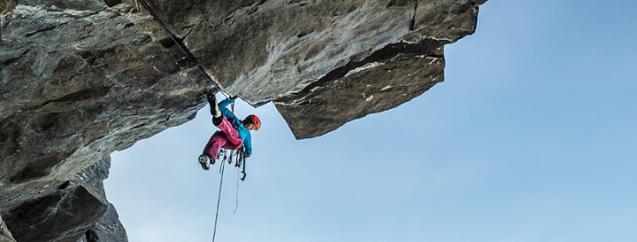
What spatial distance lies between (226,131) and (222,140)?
39 cm

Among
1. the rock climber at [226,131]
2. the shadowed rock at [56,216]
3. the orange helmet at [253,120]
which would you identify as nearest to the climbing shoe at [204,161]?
the rock climber at [226,131]

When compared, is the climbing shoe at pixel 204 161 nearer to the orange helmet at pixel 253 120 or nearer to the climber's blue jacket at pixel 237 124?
the climber's blue jacket at pixel 237 124

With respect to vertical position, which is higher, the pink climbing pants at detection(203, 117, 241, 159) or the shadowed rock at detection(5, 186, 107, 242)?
the pink climbing pants at detection(203, 117, 241, 159)

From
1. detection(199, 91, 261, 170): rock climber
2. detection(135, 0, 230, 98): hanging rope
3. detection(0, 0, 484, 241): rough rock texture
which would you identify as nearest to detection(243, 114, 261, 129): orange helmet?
detection(199, 91, 261, 170): rock climber

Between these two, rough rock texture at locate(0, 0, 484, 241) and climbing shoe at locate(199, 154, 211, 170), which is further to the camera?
climbing shoe at locate(199, 154, 211, 170)

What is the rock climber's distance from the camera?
1128 cm

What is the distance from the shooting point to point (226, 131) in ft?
39.8

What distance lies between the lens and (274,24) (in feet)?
29.3

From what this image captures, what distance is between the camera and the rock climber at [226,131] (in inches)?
444

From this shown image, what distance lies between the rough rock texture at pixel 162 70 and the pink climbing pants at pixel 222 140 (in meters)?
0.74

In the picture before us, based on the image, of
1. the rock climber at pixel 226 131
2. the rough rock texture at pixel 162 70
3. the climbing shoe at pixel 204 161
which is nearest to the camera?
the rough rock texture at pixel 162 70

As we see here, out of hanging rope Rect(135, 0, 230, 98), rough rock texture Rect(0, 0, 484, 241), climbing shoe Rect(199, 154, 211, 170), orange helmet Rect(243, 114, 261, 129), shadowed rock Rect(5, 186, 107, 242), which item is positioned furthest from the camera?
shadowed rock Rect(5, 186, 107, 242)

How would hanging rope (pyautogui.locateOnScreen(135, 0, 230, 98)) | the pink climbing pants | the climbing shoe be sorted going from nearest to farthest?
hanging rope (pyautogui.locateOnScreen(135, 0, 230, 98)) → the climbing shoe → the pink climbing pants

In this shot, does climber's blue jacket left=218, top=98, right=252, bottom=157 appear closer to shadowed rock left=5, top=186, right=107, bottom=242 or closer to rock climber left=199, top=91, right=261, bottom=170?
rock climber left=199, top=91, right=261, bottom=170
